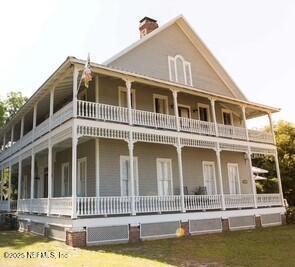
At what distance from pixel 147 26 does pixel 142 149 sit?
9037mm

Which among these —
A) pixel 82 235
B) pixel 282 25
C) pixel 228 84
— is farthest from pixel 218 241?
pixel 228 84

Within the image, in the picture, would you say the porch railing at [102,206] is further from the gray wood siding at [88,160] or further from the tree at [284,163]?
the tree at [284,163]

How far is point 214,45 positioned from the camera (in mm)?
23938

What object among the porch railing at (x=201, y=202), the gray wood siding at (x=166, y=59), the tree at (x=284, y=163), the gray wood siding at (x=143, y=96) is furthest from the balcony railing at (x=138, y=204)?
the gray wood siding at (x=166, y=59)

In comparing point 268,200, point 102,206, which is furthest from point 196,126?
point 102,206

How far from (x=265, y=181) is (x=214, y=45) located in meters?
12.0

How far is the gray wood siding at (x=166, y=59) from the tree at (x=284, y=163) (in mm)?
7511

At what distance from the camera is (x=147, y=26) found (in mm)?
22141

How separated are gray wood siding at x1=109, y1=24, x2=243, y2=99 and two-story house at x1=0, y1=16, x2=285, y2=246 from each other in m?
0.07

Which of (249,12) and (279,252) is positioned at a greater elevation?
(249,12)

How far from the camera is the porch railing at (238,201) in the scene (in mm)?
17781

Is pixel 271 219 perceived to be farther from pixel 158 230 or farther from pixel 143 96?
pixel 143 96

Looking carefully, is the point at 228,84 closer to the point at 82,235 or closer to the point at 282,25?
the point at 282,25

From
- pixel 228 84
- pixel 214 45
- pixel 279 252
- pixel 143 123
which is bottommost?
pixel 279 252
